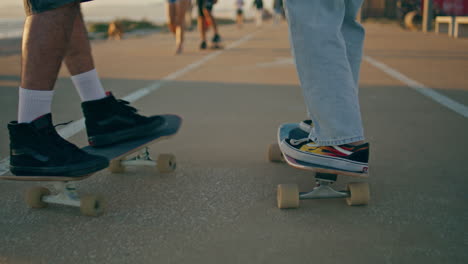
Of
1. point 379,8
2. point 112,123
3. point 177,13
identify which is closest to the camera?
point 112,123

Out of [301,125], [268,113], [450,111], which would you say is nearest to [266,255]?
[301,125]

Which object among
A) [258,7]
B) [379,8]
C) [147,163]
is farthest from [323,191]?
[379,8]

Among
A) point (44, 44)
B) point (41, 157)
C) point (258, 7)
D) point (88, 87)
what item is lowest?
point (258, 7)

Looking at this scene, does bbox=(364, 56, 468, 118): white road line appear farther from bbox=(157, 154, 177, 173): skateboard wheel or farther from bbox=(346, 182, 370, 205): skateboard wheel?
bbox=(157, 154, 177, 173): skateboard wheel

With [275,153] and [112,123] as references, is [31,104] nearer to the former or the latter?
[112,123]

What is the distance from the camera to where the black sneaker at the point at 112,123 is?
98.3 inches

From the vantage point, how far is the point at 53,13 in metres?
2.07

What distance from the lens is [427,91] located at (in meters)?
4.86

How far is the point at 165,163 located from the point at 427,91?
10.4ft

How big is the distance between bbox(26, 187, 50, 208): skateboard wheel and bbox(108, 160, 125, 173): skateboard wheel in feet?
1.59

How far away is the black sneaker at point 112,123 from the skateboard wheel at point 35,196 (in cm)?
40

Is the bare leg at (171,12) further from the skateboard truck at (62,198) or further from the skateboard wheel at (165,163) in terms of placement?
the skateboard truck at (62,198)

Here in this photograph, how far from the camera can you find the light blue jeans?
2.07 meters

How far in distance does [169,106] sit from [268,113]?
0.91 meters
